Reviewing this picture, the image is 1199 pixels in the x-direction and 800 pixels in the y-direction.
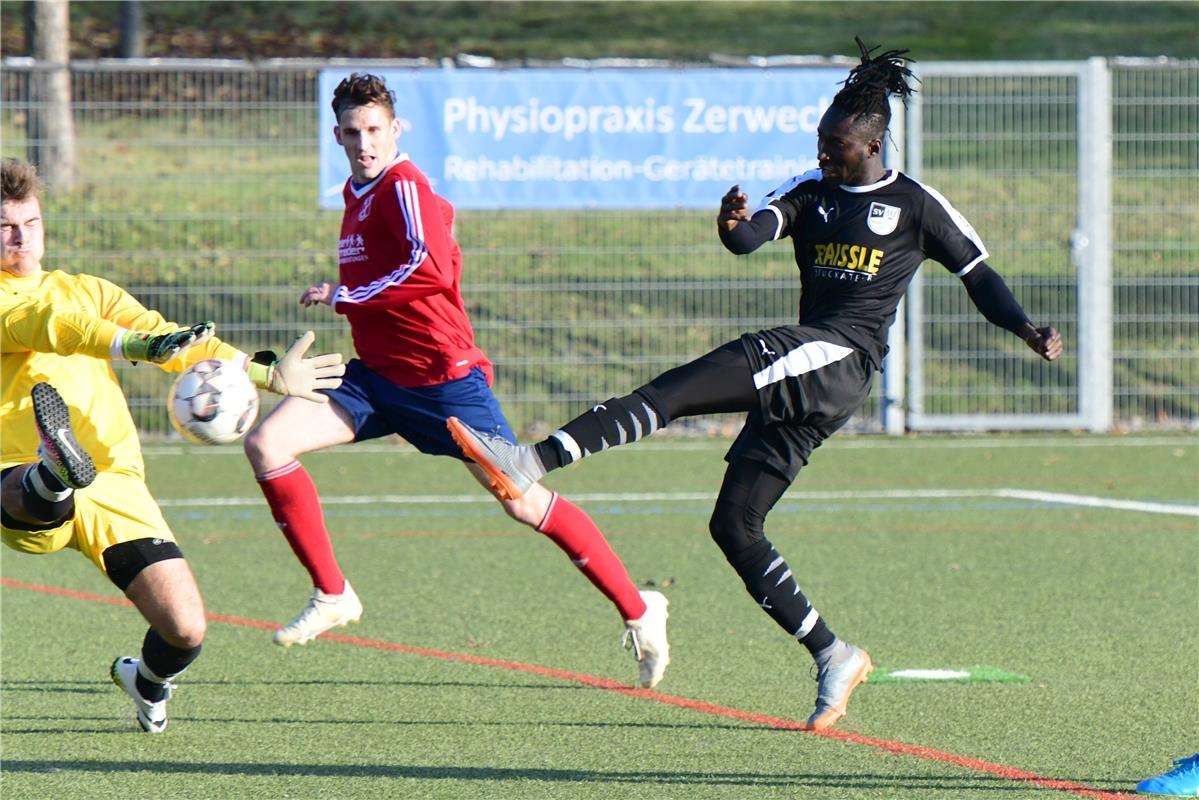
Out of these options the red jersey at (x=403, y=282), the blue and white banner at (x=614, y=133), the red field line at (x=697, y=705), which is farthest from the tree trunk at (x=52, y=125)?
the red jersey at (x=403, y=282)

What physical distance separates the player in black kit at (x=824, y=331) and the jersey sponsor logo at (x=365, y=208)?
139 cm

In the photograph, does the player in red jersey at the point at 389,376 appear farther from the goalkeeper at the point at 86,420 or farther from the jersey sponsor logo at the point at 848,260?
the jersey sponsor logo at the point at 848,260

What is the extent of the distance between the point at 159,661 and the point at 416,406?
1397mm

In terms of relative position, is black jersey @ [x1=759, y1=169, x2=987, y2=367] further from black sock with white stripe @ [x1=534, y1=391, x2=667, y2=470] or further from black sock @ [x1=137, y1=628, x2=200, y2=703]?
black sock @ [x1=137, y1=628, x2=200, y2=703]

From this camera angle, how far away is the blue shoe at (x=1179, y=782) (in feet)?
17.0

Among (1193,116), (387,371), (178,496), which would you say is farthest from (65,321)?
(1193,116)

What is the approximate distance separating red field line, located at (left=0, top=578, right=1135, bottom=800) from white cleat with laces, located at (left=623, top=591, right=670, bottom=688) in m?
0.15

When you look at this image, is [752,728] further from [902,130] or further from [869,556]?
[902,130]

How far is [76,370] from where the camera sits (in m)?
5.89

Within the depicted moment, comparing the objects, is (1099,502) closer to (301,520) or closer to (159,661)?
(301,520)

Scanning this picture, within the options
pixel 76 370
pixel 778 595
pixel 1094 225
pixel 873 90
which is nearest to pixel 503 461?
pixel 778 595

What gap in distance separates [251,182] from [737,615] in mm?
7482

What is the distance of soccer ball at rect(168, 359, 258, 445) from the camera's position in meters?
5.46

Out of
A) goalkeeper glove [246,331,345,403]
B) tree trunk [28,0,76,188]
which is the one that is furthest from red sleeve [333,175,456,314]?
tree trunk [28,0,76,188]
